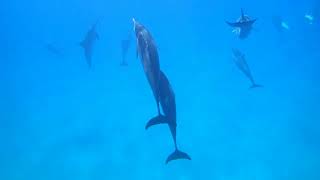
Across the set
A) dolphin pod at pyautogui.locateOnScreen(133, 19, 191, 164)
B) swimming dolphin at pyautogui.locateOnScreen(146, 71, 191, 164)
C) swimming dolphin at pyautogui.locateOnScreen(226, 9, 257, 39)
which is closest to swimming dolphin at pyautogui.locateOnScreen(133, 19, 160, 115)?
dolphin pod at pyautogui.locateOnScreen(133, 19, 191, 164)

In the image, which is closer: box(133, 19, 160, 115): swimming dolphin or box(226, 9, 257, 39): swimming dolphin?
box(133, 19, 160, 115): swimming dolphin

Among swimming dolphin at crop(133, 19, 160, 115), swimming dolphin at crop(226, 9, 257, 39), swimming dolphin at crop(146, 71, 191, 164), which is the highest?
swimming dolphin at crop(226, 9, 257, 39)

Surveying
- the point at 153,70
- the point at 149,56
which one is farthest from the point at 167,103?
the point at 149,56

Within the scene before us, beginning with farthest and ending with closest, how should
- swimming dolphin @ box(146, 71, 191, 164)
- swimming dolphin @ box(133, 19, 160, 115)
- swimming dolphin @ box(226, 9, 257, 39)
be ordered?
swimming dolphin @ box(226, 9, 257, 39), swimming dolphin @ box(146, 71, 191, 164), swimming dolphin @ box(133, 19, 160, 115)

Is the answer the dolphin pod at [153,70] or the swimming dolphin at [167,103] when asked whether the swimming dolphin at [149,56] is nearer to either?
the dolphin pod at [153,70]

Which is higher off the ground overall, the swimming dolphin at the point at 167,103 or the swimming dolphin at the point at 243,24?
the swimming dolphin at the point at 243,24

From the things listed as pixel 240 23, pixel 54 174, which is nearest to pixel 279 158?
pixel 54 174

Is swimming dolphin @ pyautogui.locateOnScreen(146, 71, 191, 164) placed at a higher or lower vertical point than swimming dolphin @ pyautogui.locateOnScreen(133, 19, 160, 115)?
lower

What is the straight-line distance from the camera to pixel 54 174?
81.5 feet

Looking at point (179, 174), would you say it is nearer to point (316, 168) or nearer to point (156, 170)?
point (156, 170)

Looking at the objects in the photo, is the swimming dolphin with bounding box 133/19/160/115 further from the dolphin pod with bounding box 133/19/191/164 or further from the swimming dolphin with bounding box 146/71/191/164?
the swimming dolphin with bounding box 146/71/191/164

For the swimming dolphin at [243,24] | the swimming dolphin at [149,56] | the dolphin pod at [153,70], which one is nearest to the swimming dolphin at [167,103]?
the dolphin pod at [153,70]

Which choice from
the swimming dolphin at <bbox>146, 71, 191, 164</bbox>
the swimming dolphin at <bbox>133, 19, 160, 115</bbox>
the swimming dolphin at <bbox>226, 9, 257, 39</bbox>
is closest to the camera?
the swimming dolphin at <bbox>133, 19, 160, 115</bbox>

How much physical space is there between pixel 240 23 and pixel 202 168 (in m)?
16.2
